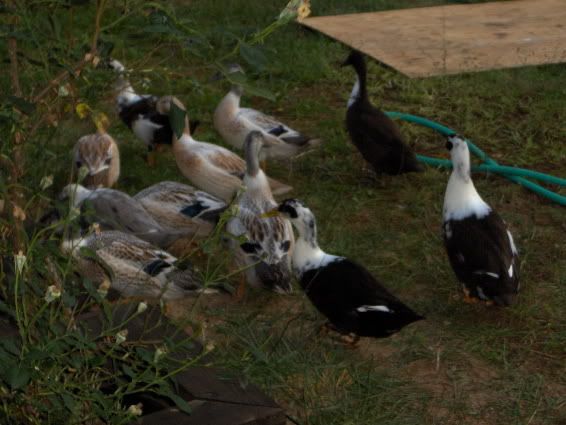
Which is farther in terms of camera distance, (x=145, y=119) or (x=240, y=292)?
(x=145, y=119)

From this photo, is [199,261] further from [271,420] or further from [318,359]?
[271,420]

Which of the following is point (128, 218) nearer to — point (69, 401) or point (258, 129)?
point (258, 129)

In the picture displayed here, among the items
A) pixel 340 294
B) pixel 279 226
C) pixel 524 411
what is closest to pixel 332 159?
pixel 279 226

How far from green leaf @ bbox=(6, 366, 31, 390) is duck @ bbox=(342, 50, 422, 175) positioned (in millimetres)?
4905

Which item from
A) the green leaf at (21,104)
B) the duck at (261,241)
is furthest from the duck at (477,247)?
the green leaf at (21,104)

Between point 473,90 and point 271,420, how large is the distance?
5999 millimetres

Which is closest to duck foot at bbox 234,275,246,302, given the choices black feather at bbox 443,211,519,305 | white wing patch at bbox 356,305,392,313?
white wing patch at bbox 356,305,392,313

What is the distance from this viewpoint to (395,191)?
7555mm

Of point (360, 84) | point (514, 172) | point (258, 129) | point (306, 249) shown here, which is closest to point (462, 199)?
point (306, 249)

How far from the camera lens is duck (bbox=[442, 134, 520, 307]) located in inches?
219

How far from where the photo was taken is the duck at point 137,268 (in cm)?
559

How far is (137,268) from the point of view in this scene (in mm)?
5711

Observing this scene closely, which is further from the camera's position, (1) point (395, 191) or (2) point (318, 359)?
(1) point (395, 191)

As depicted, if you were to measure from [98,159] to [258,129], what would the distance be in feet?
4.49
